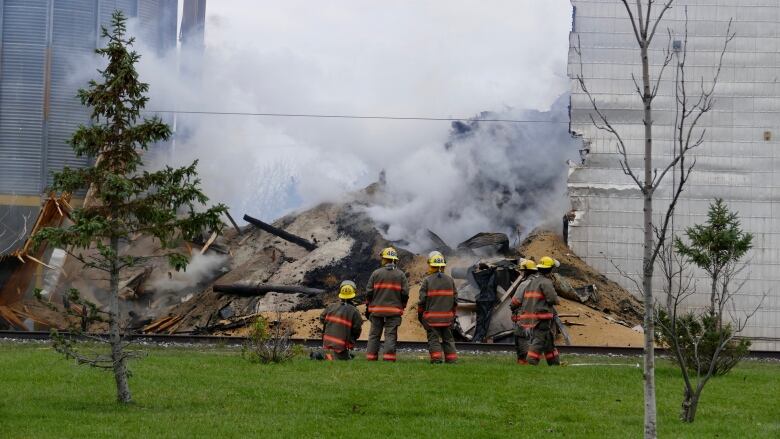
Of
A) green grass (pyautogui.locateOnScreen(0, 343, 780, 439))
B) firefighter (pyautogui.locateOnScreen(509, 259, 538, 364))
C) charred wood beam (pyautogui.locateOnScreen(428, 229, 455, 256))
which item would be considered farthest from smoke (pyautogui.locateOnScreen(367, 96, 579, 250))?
green grass (pyautogui.locateOnScreen(0, 343, 780, 439))

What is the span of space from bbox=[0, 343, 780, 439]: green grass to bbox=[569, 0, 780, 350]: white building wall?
47.0 feet

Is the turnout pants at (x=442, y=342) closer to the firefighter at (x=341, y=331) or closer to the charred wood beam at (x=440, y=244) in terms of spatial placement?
the firefighter at (x=341, y=331)

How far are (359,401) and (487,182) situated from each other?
20218mm

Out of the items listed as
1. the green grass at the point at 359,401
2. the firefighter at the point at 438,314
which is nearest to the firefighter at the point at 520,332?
the firefighter at the point at 438,314

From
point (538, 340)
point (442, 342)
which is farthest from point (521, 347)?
point (442, 342)

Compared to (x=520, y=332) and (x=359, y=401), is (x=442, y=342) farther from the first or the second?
(x=359, y=401)

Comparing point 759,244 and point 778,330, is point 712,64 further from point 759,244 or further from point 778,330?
point 778,330

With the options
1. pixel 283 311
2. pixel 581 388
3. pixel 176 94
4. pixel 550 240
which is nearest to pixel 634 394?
pixel 581 388

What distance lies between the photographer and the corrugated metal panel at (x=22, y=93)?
31469 mm

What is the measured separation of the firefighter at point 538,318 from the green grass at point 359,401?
96 centimetres

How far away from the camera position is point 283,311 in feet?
79.9

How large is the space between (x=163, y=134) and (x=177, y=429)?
2925 millimetres

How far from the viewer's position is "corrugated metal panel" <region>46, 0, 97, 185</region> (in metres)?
31.5

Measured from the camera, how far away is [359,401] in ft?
36.4
